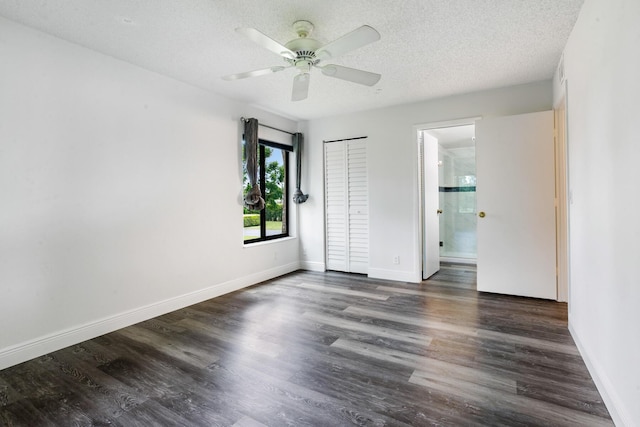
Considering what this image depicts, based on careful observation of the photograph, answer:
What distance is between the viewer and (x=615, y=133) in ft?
5.41

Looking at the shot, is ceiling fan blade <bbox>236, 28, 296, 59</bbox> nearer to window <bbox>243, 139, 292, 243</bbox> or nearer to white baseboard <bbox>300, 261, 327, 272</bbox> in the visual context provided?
window <bbox>243, 139, 292, 243</bbox>

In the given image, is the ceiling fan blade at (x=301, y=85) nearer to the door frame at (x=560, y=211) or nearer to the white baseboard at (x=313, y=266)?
the door frame at (x=560, y=211)

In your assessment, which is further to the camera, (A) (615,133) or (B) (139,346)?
(B) (139,346)

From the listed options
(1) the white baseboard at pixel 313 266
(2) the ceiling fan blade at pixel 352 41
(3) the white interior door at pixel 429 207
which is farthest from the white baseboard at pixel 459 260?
(2) the ceiling fan blade at pixel 352 41

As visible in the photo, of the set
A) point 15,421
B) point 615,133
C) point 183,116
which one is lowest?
point 15,421

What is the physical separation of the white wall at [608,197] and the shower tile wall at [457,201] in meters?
3.71

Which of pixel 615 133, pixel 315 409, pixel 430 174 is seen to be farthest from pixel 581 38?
pixel 315 409

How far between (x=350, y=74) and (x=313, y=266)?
3457mm

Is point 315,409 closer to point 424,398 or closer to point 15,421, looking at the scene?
point 424,398

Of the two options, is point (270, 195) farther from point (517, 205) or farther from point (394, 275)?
point (517, 205)

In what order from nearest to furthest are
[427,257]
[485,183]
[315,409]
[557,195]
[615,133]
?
[615,133], [315,409], [557,195], [485,183], [427,257]

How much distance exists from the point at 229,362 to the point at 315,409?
0.83 m

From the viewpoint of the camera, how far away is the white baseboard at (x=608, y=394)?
5.04 feet

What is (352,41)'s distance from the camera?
2074 mm
